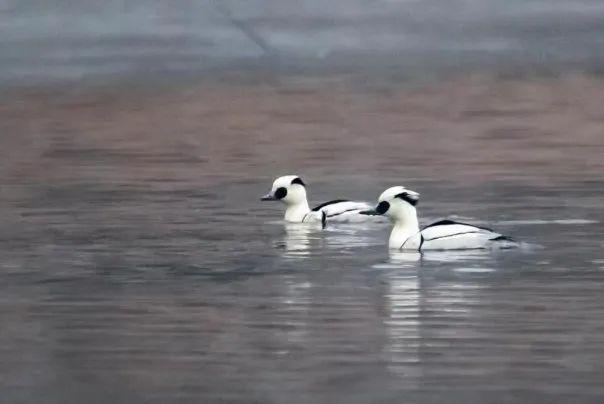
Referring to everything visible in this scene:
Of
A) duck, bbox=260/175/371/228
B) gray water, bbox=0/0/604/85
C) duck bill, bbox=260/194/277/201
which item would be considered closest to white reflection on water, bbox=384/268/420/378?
duck, bbox=260/175/371/228

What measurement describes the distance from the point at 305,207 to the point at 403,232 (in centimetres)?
238

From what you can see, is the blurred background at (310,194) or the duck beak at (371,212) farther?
the duck beak at (371,212)

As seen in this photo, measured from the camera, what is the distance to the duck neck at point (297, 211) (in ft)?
52.3

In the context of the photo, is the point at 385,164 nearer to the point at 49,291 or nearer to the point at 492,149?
the point at 492,149

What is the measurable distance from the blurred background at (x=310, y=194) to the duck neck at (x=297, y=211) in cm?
12

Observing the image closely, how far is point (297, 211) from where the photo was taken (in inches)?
631

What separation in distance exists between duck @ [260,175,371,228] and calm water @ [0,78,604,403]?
0.54ft

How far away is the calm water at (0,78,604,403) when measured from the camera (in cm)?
927

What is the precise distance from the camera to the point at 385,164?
63.3 feet

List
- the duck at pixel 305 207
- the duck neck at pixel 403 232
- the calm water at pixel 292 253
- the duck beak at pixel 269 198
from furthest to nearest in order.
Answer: the duck beak at pixel 269 198 < the duck at pixel 305 207 < the duck neck at pixel 403 232 < the calm water at pixel 292 253

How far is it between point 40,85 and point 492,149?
577 centimetres

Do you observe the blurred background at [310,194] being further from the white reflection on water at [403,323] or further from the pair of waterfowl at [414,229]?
the pair of waterfowl at [414,229]

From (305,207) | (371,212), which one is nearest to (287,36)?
(305,207)

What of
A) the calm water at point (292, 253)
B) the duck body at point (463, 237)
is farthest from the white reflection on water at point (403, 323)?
the duck body at point (463, 237)
